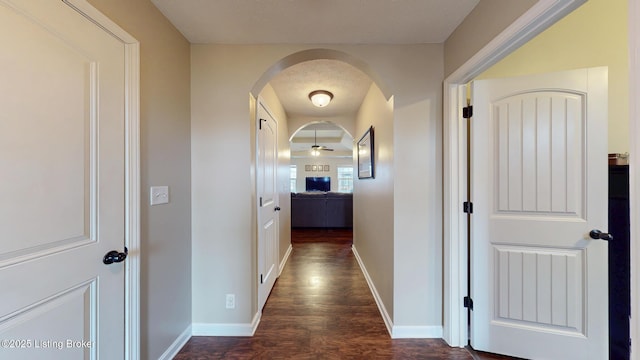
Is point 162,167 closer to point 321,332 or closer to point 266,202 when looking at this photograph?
point 266,202

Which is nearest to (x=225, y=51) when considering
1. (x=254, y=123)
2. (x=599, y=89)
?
(x=254, y=123)

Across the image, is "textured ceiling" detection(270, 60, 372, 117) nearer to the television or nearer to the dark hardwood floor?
the dark hardwood floor

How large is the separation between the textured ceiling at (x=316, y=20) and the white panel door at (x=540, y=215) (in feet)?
1.76

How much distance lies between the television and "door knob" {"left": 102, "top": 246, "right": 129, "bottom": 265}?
354 inches

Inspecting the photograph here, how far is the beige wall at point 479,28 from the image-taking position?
124 cm

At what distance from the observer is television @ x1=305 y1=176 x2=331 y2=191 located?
33.5 ft

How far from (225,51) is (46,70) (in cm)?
118

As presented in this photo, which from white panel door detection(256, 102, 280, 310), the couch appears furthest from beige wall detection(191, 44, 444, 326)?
the couch

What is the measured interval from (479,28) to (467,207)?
115 centimetres

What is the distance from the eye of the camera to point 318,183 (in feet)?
34.0

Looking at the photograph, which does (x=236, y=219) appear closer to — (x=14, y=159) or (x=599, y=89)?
(x=14, y=159)

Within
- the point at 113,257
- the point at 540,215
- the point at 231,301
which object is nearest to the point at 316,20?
the point at 113,257

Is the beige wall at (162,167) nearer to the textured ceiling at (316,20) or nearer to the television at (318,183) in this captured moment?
the textured ceiling at (316,20)

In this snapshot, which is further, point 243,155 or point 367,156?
point 367,156
